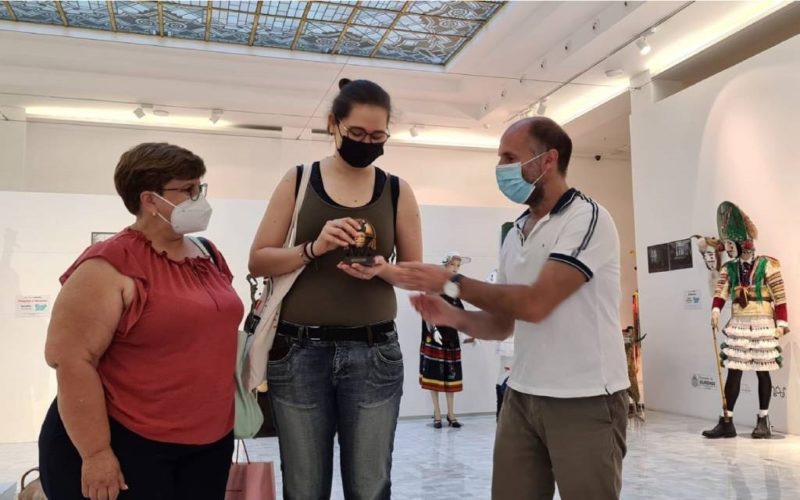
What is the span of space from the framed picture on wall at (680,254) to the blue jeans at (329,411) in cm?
736

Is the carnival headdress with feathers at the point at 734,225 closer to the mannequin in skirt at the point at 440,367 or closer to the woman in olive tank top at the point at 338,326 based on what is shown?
the mannequin in skirt at the point at 440,367

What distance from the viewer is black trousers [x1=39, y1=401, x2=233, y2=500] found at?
5.34 feet

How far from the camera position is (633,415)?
786 centimetres

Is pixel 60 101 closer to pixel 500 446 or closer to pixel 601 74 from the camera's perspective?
pixel 601 74

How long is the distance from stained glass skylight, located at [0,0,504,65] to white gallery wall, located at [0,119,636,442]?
2.26 metres

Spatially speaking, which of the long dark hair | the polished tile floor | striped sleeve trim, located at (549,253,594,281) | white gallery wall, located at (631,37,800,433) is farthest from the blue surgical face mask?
white gallery wall, located at (631,37,800,433)

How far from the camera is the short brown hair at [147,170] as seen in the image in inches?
73.1

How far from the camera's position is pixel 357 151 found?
6.23 ft

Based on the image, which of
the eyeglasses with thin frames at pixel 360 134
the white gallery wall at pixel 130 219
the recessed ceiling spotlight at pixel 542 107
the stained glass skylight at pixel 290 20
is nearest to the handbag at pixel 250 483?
the eyeglasses with thin frames at pixel 360 134

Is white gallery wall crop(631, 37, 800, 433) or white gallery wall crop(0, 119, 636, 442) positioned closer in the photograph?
white gallery wall crop(631, 37, 800, 433)

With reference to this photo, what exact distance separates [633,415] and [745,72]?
423cm

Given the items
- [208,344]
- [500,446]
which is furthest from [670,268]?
[208,344]

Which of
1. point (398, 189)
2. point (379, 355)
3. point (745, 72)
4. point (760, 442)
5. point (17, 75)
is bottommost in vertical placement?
point (760, 442)

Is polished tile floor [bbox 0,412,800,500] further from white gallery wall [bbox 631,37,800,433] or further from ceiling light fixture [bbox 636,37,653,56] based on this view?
ceiling light fixture [bbox 636,37,653,56]
